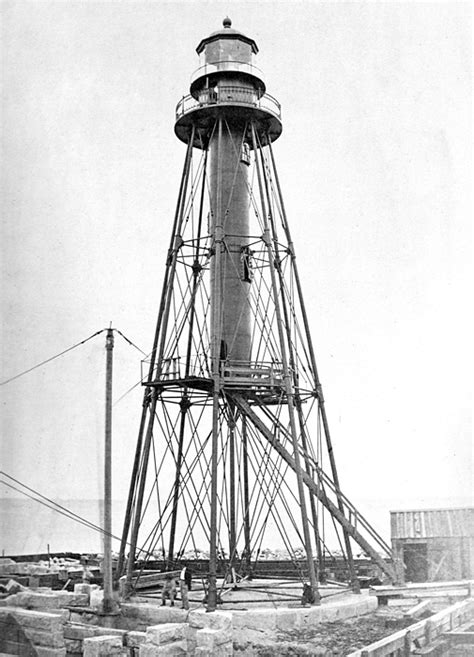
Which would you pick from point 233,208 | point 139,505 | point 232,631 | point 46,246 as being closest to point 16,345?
point 46,246

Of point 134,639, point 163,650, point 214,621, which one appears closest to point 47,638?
point 134,639

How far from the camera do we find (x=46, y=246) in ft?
88.9

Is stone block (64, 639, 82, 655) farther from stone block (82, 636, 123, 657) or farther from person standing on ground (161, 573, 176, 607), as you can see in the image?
person standing on ground (161, 573, 176, 607)

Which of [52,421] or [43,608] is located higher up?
[52,421]

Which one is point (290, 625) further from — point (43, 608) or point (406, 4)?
point (406, 4)

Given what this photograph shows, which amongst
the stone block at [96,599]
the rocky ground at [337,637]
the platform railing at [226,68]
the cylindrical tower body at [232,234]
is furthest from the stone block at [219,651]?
the platform railing at [226,68]

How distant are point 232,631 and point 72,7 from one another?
18030 mm

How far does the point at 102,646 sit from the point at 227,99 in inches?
711

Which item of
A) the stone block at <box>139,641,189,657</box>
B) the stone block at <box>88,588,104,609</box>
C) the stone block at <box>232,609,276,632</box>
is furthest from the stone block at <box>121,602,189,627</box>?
the stone block at <box>139,641,189,657</box>

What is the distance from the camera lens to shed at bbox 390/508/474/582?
3209cm

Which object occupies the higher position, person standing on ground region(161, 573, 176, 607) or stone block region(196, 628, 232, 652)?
person standing on ground region(161, 573, 176, 607)

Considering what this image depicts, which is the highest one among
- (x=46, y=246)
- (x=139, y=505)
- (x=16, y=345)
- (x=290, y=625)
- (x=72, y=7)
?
(x=72, y=7)

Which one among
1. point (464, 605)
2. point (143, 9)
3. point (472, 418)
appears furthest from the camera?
point (472, 418)

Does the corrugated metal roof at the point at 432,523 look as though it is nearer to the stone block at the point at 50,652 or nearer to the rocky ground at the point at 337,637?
the rocky ground at the point at 337,637
